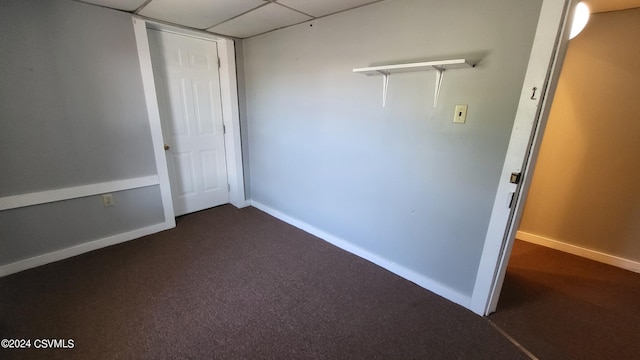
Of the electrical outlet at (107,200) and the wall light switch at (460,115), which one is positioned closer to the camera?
the wall light switch at (460,115)

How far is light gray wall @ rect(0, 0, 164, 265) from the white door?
1.17ft

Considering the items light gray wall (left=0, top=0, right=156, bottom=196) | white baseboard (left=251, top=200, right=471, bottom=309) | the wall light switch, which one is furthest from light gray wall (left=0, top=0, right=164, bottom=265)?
the wall light switch

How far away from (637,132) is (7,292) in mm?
5217

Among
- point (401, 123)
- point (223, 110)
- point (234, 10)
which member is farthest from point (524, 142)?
point (223, 110)

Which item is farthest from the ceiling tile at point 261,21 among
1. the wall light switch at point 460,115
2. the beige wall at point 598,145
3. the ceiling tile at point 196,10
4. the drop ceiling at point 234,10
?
the beige wall at point 598,145

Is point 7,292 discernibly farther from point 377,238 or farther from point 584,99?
point 584,99

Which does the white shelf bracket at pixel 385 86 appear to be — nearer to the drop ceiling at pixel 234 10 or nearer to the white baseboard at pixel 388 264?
the drop ceiling at pixel 234 10

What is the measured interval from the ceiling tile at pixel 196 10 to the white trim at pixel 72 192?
1555mm

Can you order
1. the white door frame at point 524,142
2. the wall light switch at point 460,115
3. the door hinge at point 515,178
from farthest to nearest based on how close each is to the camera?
1. the wall light switch at point 460,115
2. the door hinge at point 515,178
3. the white door frame at point 524,142

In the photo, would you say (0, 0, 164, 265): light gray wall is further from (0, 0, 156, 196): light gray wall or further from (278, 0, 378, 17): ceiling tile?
(278, 0, 378, 17): ceiling tile

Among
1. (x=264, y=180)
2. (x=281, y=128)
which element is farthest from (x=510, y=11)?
(x=264, y=180)

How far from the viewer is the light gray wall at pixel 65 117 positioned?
6.15 feet

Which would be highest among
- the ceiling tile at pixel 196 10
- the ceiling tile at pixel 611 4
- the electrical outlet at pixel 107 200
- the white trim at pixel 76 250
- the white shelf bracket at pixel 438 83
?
the ceiling tile at pixel 611 4

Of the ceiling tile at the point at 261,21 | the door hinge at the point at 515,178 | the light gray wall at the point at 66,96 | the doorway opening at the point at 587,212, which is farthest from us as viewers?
the ceiling tile at the point at 261,21
